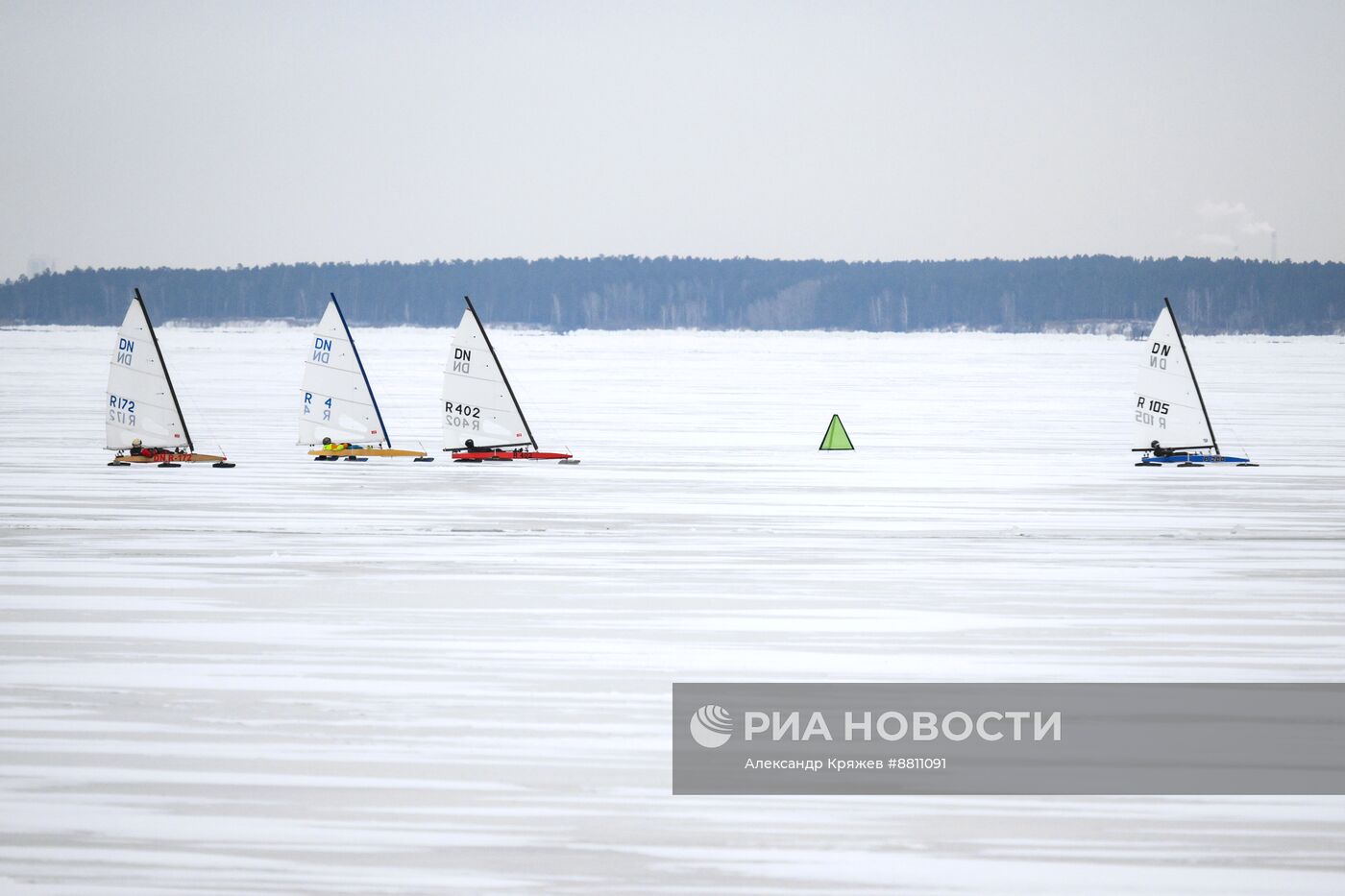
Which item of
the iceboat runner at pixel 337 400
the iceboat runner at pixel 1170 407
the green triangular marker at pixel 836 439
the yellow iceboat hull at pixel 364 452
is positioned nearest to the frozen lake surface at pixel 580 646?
the yellow iceboat hull at pixel 364 452

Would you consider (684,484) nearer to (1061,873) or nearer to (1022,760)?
(1022,760)

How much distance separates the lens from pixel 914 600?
15289mm

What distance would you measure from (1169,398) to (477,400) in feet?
45.3

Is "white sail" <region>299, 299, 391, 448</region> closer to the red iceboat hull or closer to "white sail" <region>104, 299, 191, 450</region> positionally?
the red iceboat hull

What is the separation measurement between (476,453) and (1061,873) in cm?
2590

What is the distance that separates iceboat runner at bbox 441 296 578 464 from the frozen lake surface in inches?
46.5

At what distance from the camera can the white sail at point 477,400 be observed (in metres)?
33.1

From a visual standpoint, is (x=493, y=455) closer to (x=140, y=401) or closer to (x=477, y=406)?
(x=477, y=406)

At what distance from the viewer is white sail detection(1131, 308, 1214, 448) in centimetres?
3219

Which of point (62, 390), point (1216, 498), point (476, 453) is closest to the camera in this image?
point (1216, 498)

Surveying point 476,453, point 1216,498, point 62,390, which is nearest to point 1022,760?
point 1216,498

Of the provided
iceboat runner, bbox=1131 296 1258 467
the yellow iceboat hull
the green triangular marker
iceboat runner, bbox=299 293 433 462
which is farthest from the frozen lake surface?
the green triangular marker

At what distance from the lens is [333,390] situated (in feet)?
109

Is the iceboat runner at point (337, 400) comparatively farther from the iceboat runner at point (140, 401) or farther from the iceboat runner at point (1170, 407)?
the iceboat runner at point (1170, 407)
